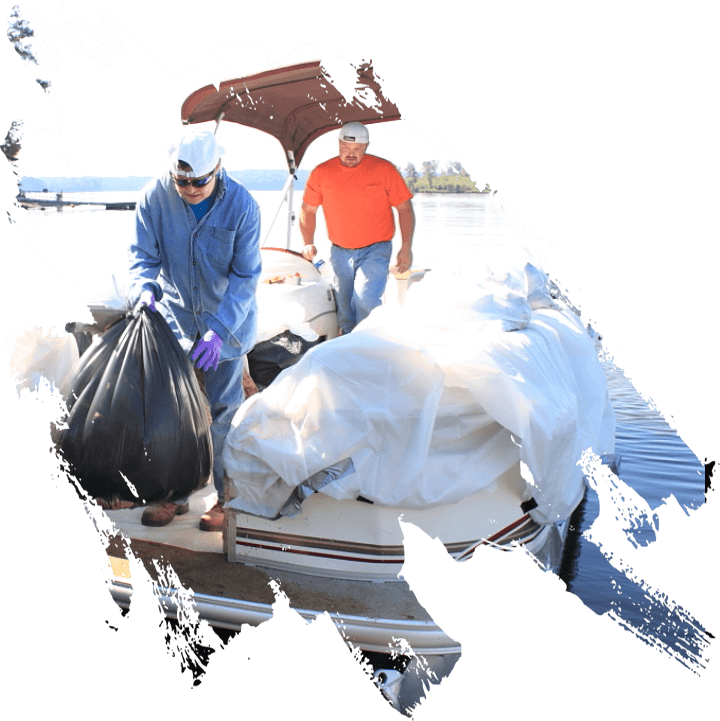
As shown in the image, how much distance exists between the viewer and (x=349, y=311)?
524 cm

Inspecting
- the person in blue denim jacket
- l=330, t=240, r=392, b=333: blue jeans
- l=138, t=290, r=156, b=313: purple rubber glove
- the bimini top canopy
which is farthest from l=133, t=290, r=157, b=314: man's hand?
l=330, t=240, r=392, b=333: blue jeans

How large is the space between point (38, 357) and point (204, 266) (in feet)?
2.81

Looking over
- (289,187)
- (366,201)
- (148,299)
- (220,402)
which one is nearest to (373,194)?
(366,201)

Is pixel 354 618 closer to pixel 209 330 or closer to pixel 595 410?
pixel 209 330

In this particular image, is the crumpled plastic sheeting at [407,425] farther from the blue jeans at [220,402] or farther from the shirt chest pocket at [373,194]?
the shirt chest pocket at [373,194]

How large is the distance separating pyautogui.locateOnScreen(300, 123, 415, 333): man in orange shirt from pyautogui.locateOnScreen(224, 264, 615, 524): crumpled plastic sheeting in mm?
2062

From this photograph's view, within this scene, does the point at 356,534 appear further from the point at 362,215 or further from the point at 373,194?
the point at 373,194

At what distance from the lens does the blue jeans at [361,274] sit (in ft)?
16.6

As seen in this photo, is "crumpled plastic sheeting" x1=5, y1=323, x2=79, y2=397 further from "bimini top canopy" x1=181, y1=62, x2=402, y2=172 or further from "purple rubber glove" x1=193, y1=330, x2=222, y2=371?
"bimini top canopy" x1=181, y1=62, x2=402, y2=172

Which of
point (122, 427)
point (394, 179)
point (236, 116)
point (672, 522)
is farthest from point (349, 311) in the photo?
point (672, 522)

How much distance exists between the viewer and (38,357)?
319 centimetres

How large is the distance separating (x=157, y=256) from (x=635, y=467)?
4048mm

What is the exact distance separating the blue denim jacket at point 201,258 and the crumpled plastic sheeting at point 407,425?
548mm

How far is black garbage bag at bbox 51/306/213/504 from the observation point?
247cm
